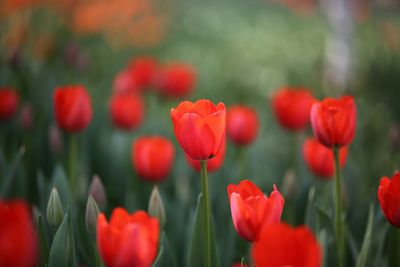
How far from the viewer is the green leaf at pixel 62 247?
107 cm

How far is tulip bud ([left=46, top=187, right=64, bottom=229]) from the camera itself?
1152 mm

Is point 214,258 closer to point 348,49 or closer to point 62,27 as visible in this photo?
point 62,27

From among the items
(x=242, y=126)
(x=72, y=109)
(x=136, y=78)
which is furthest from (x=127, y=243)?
(x=136, y=78)

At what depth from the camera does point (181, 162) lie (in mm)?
2242

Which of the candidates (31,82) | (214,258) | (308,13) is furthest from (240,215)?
(308,13)

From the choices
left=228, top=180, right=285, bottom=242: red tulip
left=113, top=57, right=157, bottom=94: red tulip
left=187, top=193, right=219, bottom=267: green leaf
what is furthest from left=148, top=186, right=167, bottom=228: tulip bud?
left=113, top=57, right=157, bottom=94: red tulip

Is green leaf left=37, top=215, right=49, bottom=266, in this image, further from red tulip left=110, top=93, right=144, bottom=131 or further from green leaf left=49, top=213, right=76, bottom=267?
red tulip left=110, top=93, right=144, bottom=131

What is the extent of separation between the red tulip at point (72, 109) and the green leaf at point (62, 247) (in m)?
0.51

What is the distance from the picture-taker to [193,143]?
1.04m

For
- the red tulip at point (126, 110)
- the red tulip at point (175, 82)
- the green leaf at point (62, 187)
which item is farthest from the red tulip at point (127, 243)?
the red tulip at point (175, 82)

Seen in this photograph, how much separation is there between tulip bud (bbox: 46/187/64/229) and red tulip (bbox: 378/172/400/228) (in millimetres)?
697

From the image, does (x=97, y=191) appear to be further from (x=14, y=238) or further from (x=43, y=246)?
(x=14, y=238)

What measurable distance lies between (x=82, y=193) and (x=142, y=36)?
4691 mm

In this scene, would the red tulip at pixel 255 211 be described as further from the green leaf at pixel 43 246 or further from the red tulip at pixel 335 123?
the green leaf at pixel 43 246
